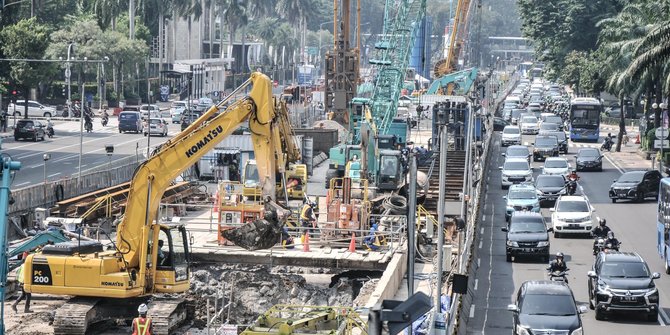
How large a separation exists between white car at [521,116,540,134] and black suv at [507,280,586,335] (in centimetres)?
6935

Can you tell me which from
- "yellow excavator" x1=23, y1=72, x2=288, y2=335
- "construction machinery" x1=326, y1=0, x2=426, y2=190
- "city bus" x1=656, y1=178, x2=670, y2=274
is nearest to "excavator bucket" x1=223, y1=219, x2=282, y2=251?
"yellow excavator" x1=23, y1=72, x2=288, y2=335

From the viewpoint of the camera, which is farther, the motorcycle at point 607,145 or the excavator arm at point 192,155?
the motorcycle at point 607,145

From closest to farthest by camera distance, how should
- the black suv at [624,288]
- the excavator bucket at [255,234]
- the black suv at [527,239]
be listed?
the black suv at [624,288] < the excavator bucket at [255,234] < the black suv at [527,239]

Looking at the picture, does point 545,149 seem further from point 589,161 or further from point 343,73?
point 343,73

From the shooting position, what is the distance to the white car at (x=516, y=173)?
2621 inches

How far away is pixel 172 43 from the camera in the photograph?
165 metres

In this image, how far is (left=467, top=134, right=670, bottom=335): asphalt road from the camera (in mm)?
35188

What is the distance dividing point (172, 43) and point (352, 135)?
8920cm

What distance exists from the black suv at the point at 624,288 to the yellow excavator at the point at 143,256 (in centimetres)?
864

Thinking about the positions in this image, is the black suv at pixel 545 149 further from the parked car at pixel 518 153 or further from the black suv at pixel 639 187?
the black suv at pixel 639 187

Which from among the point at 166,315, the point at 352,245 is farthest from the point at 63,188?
the point at 166,315

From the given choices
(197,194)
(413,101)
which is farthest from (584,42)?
(197,194)

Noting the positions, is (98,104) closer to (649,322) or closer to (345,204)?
(345,204)

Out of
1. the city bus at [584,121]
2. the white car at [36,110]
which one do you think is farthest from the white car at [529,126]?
the white car at [36,110]
